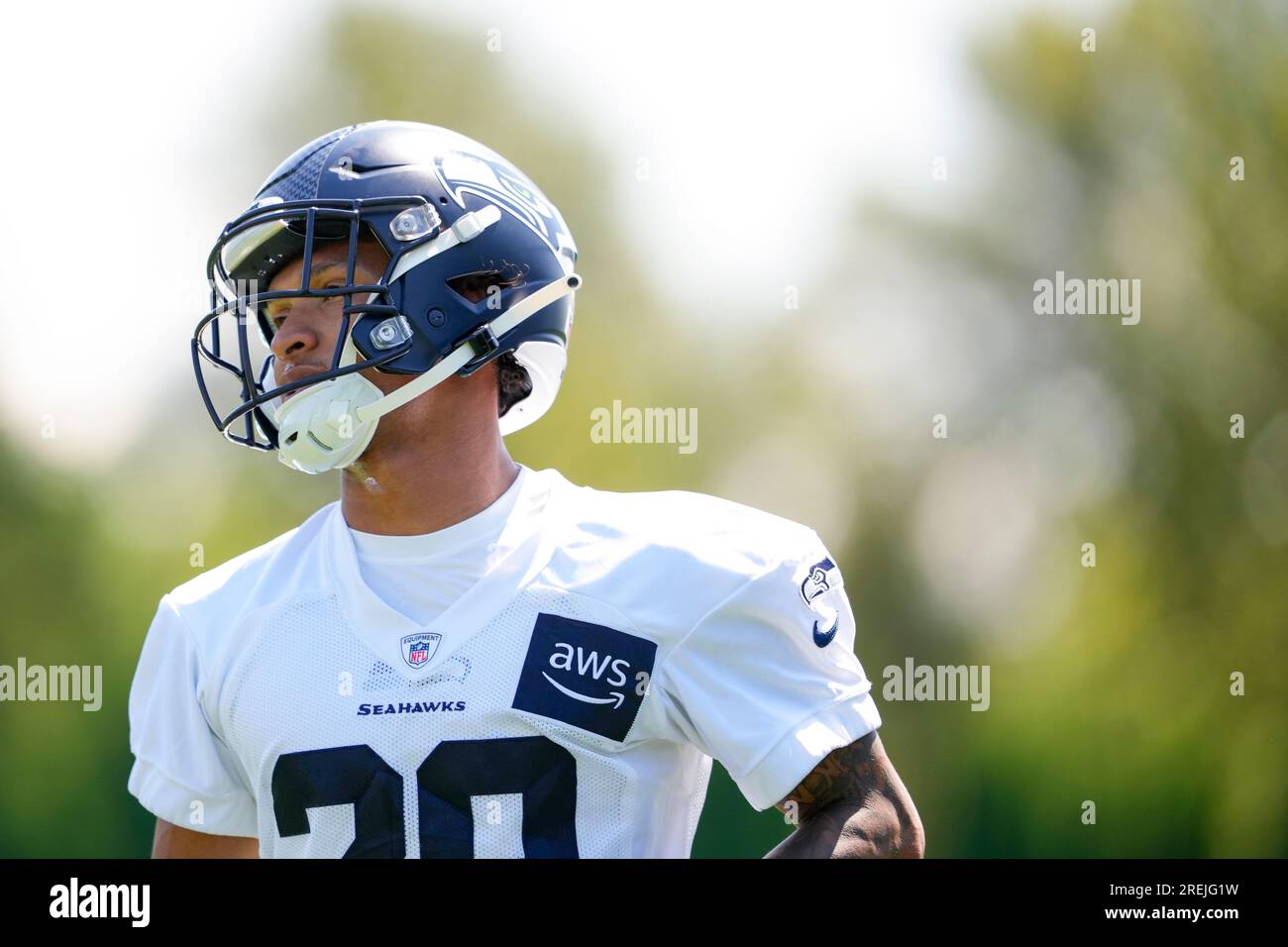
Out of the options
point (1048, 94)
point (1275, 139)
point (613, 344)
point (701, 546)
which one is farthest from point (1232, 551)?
point (701, 546)

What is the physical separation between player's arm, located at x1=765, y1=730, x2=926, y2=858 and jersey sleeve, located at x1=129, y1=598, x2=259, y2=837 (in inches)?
34.4

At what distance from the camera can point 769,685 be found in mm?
2141

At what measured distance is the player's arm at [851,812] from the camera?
207cm

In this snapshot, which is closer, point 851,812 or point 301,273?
point 851,812

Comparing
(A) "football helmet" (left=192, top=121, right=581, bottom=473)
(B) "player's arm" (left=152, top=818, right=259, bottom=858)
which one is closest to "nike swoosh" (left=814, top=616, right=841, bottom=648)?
(A) "football helmet" (left=192, top=121, right=581, bottom=473)

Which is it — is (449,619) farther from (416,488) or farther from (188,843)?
(188,843)

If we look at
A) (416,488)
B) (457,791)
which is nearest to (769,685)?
(457,791)

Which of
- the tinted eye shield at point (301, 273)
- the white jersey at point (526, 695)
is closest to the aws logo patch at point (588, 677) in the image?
the white jersey at point (526, 695)

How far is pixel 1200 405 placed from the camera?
29.6 ft

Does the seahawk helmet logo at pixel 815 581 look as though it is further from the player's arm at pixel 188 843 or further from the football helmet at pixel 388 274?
the player's arm at pixel 188 843

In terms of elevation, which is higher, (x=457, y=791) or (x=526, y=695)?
(x=526, y=695)

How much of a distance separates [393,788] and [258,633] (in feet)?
1.16

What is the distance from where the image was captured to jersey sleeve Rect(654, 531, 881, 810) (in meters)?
2.09

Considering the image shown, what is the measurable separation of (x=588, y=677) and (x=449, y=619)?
247 mm
